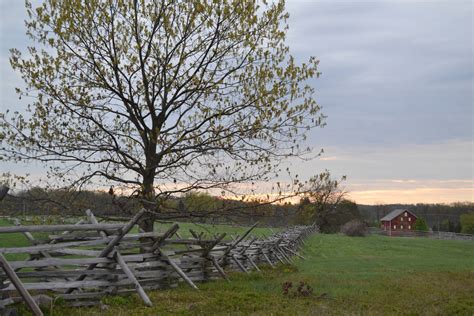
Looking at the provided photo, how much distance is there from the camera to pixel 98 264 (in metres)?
9.35

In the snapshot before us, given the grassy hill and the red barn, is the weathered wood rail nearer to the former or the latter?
the grassy hill

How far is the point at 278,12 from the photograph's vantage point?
12.6m

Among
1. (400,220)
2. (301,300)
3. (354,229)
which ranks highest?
(400,220)

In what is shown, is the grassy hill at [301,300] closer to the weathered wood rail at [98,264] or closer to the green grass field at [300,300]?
the green grass field at [300,300]

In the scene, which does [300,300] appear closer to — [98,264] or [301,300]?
[301,300]

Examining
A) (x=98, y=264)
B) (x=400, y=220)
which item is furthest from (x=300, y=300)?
(x=400, y=220)

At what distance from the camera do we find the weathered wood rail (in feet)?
25.7

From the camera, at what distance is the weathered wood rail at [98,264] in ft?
25.7

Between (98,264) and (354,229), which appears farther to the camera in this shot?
(354,229)

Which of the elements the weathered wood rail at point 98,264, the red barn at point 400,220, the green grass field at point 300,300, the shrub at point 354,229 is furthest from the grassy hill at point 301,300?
the red barn at point 400,220

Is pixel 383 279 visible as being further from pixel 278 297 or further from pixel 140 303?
pixel 140 303

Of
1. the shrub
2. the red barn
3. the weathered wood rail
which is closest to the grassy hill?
the weathered wood rail

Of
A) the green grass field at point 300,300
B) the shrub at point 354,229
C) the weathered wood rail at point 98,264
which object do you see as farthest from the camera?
the shrub at point 354,229

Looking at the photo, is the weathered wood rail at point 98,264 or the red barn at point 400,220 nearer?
the weathered wood rail at point 98,264
